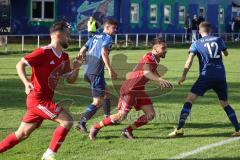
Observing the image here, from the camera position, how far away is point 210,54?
9242 mm

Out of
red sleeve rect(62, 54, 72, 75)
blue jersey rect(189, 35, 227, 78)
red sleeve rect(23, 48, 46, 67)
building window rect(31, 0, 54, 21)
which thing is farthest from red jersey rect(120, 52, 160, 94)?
building window rect(31, 0, 54, 21)

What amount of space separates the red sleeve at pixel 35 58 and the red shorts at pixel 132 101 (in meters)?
2.41

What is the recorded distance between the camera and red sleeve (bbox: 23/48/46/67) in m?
6.93

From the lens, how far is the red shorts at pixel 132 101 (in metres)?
9.12

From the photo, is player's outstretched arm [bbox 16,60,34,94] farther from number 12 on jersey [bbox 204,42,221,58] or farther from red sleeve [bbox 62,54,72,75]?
number 12 on jersey [bbox 204,42,221,58]

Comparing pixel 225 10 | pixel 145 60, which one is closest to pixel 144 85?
pixel 145 60

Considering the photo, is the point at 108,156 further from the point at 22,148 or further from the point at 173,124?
the point at 173,124

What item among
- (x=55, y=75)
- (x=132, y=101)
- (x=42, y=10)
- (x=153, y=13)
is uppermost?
(x=153, y=13)

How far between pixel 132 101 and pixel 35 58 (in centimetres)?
257

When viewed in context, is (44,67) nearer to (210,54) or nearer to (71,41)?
(210,54)

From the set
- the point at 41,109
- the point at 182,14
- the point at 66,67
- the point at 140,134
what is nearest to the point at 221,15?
the point at 182,14

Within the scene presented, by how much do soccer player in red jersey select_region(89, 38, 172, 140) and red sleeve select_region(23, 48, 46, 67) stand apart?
231cm

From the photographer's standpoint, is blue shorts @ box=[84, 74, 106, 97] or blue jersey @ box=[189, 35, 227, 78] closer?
blue jersey @ box=[189, 35, 227, 78]

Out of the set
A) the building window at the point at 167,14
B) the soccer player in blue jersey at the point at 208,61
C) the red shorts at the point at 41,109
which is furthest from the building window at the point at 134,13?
the red shorts at the point at 41,109
